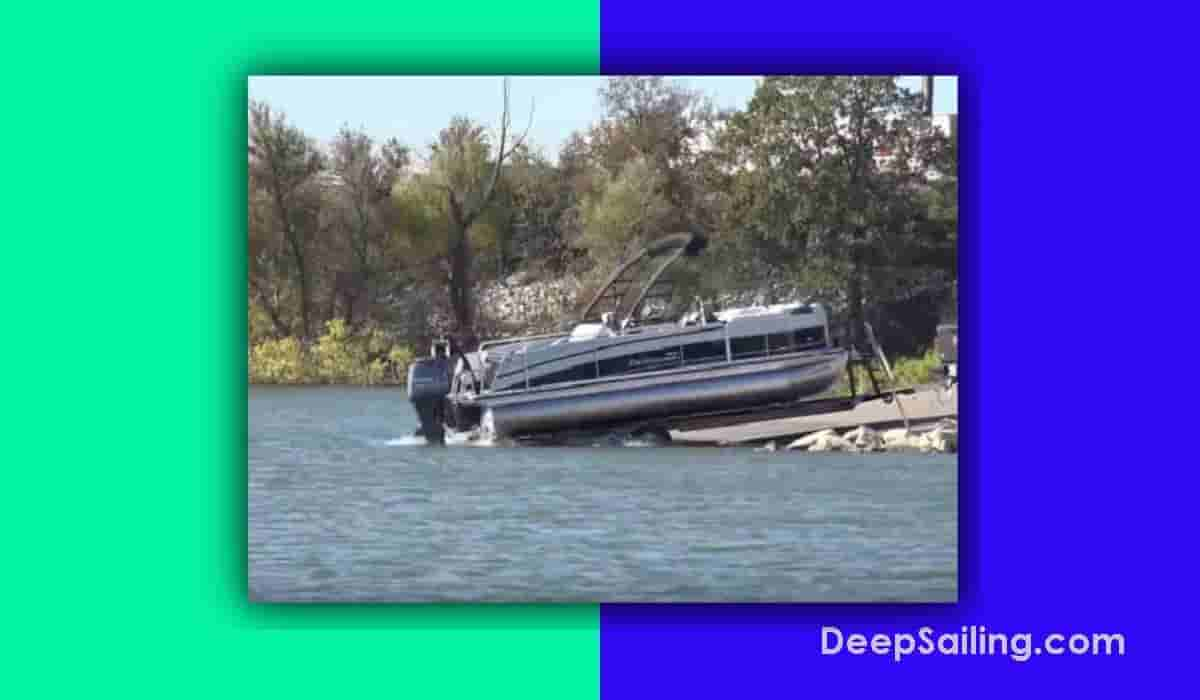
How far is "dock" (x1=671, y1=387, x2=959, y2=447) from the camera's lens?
10.1 meters

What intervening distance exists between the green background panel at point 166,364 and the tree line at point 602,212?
6.4 inches

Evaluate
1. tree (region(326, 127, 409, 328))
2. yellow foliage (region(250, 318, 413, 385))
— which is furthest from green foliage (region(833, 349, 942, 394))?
tree (region(326, 127, 409, 328))

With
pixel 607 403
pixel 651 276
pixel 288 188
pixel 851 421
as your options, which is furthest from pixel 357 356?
pixel 851 421

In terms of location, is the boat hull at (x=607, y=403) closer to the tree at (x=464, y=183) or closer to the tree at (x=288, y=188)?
the tree at (x=464, y=183)

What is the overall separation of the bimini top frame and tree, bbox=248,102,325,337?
0.83m

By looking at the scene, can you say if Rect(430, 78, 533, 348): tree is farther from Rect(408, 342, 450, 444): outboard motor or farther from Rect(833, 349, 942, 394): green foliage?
Rect(833, 349, 942, 394): green foliage

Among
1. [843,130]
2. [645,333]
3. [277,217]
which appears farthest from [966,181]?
[277,217]

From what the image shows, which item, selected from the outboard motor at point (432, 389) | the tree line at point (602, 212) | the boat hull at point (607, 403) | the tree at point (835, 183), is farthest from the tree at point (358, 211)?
the tree at point (835, 183)

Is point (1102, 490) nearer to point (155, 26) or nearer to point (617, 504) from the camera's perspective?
point (617, 504)

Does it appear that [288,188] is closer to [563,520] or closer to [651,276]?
[651,276]

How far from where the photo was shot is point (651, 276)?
1021 cm

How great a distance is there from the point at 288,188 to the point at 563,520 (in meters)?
1.22

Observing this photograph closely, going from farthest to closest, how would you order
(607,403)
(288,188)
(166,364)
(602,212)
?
1. (607,403)
2. (602,212)
3. (288,188)
4. (166,364)

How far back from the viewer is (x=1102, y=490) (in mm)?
9961
